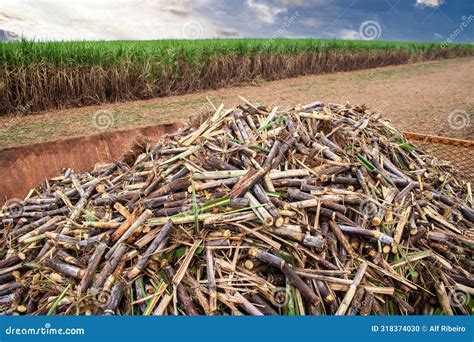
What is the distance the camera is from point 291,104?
26.1 ft

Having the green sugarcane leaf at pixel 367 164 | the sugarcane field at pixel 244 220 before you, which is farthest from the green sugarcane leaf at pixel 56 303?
the green sugarcane leaf at pixel 367 164

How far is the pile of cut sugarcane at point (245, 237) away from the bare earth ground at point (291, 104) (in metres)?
1.17

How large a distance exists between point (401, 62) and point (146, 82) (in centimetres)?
2268

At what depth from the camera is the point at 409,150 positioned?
379 cm

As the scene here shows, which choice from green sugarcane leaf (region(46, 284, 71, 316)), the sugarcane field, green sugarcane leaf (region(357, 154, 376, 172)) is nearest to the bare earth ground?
the sugarcane field

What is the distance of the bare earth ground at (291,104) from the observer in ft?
24.2

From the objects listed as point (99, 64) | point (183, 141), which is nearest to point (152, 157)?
point (183, 141)

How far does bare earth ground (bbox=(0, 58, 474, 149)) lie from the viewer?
7.37 m

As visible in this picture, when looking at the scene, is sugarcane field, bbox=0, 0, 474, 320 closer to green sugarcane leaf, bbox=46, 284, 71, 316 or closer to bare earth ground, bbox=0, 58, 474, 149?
Answer: green sugarcane leaf, bbox=46, 284, 71, 316

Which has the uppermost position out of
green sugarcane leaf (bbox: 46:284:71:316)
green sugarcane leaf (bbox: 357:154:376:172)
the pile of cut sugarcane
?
green sugarcane leaf (bbox: 357:154:376:172)

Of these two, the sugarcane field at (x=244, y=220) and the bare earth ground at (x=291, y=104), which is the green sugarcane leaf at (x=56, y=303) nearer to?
the sugarcane field at (x=244, y=220)

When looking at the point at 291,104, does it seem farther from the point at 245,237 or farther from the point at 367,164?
the point at 245,237

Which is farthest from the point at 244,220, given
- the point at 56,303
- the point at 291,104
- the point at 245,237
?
the point at 291,104

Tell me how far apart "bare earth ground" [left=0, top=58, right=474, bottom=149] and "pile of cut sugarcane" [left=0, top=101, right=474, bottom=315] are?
1168 millimetres
